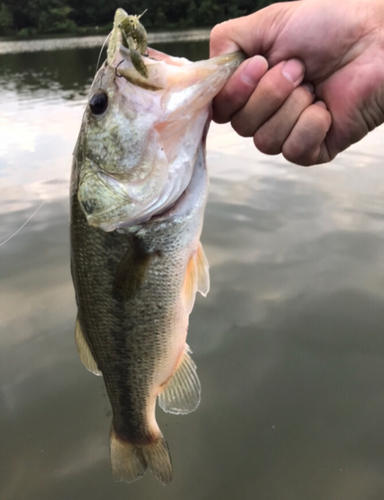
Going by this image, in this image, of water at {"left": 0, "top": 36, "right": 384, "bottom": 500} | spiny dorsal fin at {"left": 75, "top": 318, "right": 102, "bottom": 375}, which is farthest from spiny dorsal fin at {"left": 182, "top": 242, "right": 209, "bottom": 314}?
water at {"left": 0, "top": 36, "right": 384, "bottom": 500}

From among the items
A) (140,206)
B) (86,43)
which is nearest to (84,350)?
(140,206)

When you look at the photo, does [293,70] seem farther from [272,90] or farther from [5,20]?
[5,20]

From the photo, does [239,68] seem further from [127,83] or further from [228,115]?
[127,83]

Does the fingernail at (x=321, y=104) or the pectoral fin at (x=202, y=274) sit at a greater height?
the fingernail at (x=321, y=104)

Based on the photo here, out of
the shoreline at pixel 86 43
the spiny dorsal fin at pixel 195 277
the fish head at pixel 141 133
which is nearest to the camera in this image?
the fish head at pixel 141 133

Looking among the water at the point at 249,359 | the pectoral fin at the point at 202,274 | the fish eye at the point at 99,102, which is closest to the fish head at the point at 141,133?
the fish eye at the point at 99,102

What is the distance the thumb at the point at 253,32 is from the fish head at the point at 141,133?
149mm

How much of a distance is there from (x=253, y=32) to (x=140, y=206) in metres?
0.86

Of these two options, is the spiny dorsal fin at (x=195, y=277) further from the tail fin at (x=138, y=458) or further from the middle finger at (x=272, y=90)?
the tail fin at (x=138, y=458)

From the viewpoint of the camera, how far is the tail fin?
7.38ft

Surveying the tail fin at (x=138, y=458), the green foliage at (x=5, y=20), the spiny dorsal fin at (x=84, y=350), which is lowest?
the green foliage at (x=5, y=20)

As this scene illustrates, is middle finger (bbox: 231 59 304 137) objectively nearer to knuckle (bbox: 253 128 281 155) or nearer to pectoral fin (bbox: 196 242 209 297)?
knuckle (bbox: 253 128 281 155)

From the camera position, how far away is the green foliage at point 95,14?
158 feet

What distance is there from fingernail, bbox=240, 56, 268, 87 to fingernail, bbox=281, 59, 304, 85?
9cm
